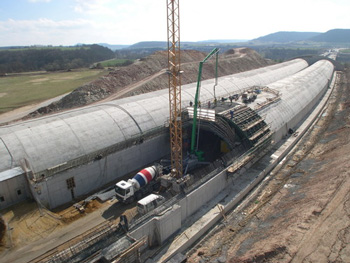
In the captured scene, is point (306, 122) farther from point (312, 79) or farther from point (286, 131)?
point (312, 79)

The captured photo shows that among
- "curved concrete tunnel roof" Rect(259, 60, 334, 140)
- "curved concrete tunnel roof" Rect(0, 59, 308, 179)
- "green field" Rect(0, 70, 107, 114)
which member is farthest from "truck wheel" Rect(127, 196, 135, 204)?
"green field" Rect(0, 70, 107, 114)

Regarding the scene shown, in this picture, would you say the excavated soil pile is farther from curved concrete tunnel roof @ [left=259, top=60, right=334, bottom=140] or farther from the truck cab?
the truck cab

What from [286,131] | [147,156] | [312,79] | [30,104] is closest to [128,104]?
[147,156]

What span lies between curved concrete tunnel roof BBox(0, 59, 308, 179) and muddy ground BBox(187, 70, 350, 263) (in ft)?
50.6

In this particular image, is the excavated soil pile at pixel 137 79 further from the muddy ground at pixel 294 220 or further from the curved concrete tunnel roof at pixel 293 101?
the muddy ground at pixel 294 220

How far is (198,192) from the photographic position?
25828 millimetres

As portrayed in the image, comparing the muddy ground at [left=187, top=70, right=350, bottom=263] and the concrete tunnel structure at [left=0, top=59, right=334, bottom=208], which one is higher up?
the concrete tunnel structure at [left=0, top=59, right=334, bottom=208]

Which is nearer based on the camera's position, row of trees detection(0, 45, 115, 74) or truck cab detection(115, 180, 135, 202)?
truck cab detection(115, 180, 135, 202)

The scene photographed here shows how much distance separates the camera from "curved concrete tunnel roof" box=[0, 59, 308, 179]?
2567cm

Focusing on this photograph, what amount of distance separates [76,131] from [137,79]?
50782 mm

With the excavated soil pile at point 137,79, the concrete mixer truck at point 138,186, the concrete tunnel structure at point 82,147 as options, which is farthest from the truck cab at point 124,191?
the excavated soil pile at point 137,79

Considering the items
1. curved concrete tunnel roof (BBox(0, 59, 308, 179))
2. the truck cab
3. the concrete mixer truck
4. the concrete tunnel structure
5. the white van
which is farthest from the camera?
curved concrete tunnel roof (BBox(0, 59, 308, 179))

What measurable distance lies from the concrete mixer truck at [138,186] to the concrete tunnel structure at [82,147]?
4.79 m

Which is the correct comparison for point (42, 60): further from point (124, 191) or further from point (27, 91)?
point (124, 191)
